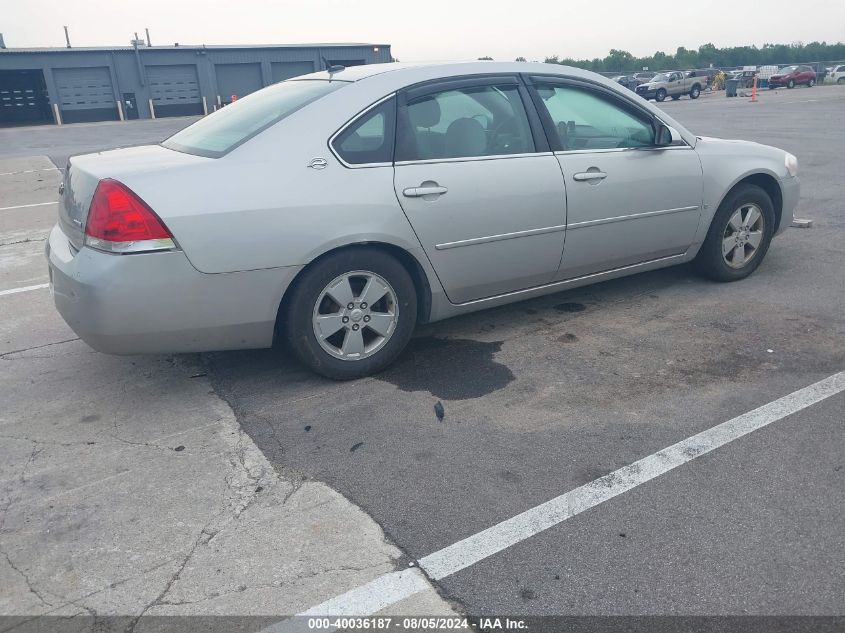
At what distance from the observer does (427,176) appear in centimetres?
398

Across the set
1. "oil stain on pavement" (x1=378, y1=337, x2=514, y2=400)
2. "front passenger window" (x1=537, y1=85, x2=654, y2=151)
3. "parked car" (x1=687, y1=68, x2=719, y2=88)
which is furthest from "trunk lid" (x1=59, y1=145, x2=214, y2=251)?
"parked car" (x1=687, y1=68, x2=719, y2=88)

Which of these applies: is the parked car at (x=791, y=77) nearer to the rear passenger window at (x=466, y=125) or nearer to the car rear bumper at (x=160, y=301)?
the rear passenger window at (x=466, y=125)

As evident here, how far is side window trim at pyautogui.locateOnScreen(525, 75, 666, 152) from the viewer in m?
4.47

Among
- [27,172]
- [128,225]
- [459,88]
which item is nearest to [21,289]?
[128,225]

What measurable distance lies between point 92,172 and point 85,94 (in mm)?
42153

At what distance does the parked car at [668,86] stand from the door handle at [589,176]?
3761 cm

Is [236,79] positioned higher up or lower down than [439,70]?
higher up

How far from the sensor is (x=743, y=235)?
17.7 feet

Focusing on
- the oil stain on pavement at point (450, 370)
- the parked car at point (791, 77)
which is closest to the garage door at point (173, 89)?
the parked car at point (791, 77)

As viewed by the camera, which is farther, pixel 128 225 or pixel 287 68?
pixel 287 68

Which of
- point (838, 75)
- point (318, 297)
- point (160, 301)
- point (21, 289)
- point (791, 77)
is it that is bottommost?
point (21, 289)

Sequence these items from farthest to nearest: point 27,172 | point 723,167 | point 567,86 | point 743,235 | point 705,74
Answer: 1. point 705,74
2. point 27,172
3. point 743,235
4. point 723,167
5. point 567,86

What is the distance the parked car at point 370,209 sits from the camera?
346 cm

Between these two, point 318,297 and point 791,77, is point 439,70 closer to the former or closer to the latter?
point 318,297
